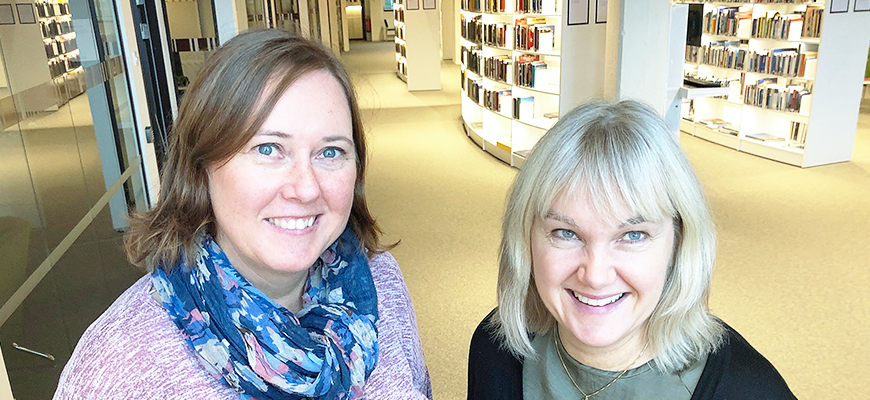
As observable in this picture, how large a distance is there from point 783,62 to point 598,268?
22.9ft

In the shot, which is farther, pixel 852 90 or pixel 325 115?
pixel 852 90

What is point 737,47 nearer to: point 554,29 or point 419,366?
point 554,29

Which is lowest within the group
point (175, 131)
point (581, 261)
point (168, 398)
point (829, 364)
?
point (829, 364)

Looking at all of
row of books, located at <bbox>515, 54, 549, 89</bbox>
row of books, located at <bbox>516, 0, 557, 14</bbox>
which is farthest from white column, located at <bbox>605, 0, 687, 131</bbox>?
row of books, located at <bbox>515, 54, 549, 89</bbox>

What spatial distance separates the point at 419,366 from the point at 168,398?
0.65 metres

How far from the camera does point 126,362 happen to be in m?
1.17

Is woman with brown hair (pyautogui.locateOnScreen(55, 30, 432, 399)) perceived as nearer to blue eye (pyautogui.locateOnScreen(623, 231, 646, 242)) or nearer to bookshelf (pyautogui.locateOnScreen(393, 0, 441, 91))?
blue eye (pyautogui.locateOnScreen(623, 231, 646, 242))

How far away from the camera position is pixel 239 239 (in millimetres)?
1266

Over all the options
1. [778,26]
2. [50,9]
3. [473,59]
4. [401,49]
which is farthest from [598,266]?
[401,49]

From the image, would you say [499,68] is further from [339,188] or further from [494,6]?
[339,188]

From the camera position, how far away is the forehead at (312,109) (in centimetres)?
121

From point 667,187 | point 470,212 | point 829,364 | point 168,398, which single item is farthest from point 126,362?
point 470,212

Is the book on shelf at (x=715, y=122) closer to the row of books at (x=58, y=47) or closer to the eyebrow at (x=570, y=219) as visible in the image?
the row of books at (x=58, y=47)

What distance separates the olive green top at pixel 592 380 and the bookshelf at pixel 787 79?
5.75m
